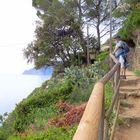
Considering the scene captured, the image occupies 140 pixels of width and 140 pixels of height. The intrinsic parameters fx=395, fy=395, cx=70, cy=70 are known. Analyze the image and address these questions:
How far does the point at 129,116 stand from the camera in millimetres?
7395

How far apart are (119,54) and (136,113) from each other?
4.98 metres

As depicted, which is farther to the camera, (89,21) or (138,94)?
(89,21)

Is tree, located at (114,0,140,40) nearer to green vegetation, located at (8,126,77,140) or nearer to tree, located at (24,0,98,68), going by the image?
green vegetation, located at (8,126,77,140)

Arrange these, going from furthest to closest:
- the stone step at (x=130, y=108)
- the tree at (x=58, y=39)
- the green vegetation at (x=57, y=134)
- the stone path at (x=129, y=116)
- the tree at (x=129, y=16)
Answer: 1. the tree at (x=58, y=39)
2. the tree at (x=129, y=16)
3. the green vegetation at (x=57, y=134)
4. the stone step at (x=130, y=108)
5. the stone path at (x=129, y=116)

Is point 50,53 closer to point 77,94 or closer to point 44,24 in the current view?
point 44,24

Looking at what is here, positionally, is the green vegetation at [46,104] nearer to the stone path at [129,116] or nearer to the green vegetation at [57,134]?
the green vegetation at [57,134]

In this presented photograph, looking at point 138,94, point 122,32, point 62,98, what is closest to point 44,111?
point 62,98

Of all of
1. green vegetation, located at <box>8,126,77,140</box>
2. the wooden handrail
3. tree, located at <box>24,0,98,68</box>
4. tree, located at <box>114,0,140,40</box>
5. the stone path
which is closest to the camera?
the wooden handrail

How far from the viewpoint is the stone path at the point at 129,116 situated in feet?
21.0

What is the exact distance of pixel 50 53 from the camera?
32281 millimetres

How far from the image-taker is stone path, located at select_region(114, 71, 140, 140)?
6.41 meters

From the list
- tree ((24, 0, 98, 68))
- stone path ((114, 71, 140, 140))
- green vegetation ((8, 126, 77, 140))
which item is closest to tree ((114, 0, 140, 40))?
stone path ((114, 71, 140, 140))

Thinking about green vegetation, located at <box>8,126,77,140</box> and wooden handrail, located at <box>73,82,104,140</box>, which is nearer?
wooden handrail, located at <box>73,82,104,140</box>

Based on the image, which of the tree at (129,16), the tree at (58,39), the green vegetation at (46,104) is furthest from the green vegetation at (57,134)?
the tree at (58,39)
